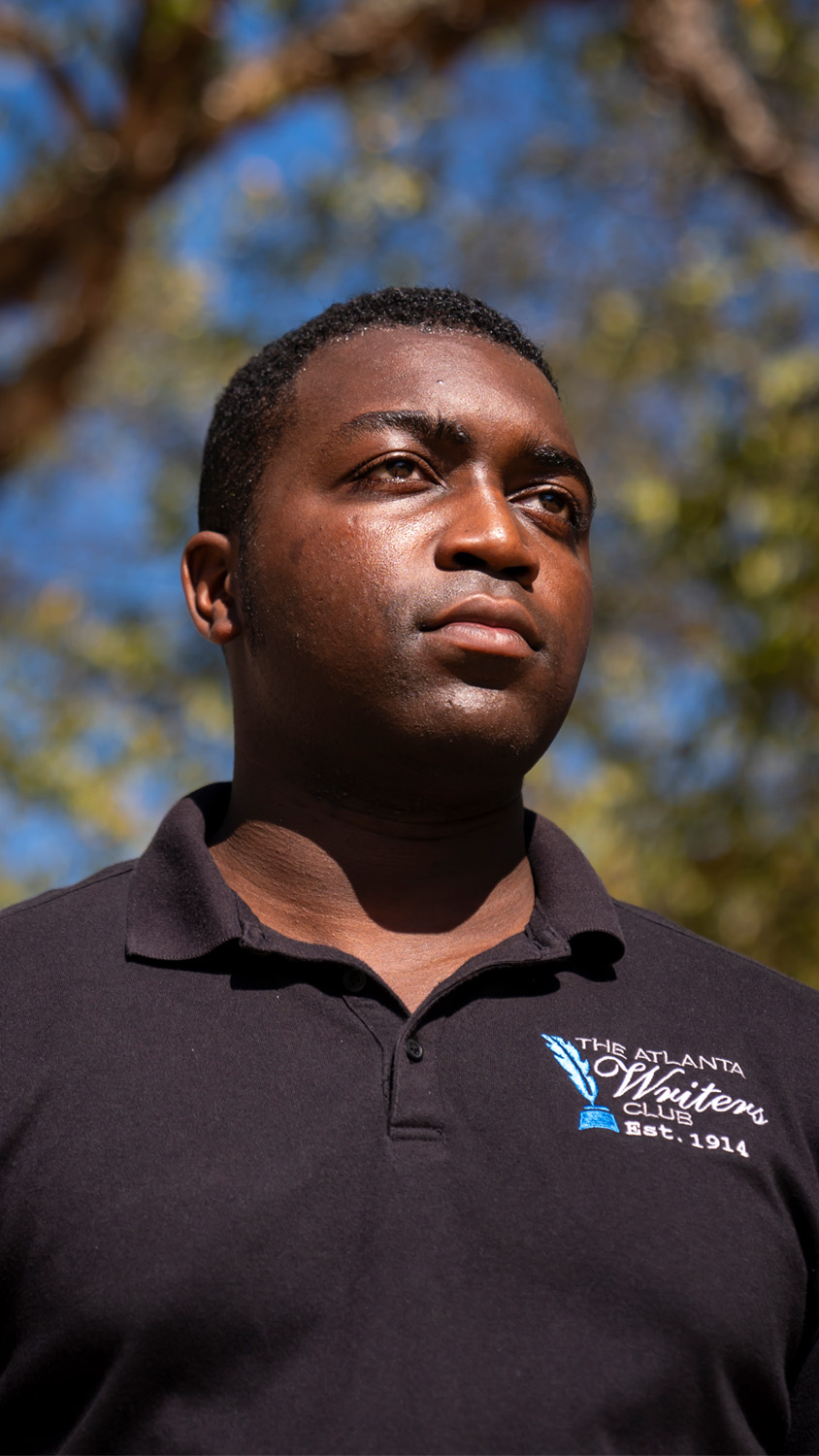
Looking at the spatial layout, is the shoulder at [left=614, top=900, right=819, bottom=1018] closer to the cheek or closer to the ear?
the cheek

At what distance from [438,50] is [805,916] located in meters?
4.63

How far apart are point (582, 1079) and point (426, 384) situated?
46.7 inches

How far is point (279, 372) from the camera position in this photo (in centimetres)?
285

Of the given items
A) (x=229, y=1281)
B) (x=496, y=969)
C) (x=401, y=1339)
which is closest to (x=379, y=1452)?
(x=401, y=1339)

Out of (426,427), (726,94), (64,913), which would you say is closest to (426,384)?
(426,427)

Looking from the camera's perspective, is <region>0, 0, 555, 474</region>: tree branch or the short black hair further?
<region>0, 0, 555, 474</region>: tree branch

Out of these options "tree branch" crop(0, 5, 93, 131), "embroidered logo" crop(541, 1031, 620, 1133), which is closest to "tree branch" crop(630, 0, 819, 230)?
"tree branch" crop(0, 5, 93, 131)

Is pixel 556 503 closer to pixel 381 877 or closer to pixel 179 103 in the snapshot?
pixel 381 877

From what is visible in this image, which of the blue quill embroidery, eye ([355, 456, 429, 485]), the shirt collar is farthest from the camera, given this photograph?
eye ([355, 456, 429, 485])

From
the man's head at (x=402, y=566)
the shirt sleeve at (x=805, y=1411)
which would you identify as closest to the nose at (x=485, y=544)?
the man's head at (x=402, y=566)

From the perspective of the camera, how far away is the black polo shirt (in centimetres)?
Answer: 184

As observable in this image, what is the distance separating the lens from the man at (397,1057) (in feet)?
6.11

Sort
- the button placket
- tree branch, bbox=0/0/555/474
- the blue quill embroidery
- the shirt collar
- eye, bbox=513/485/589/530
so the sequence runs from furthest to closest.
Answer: tree branch, bbox=0/0/555/474
eye, bbox=513/485/589/530
the shirt collar
the blue quill embroidery
the button placket

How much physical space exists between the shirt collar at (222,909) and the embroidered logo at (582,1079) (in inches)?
5.8
